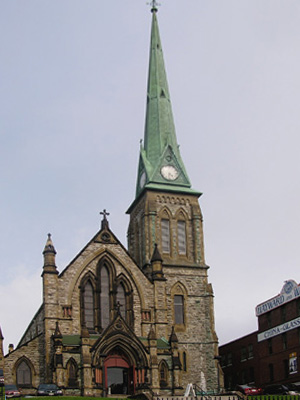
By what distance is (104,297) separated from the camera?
56.9 meters

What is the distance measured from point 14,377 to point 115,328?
803cm

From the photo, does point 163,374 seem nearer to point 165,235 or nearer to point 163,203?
point 165,235

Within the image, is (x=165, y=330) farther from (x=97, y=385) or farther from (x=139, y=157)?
(x=139, y=157)

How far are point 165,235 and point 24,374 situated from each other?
18043 millimetres

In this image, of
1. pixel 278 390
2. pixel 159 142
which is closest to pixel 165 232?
pixel 159 142

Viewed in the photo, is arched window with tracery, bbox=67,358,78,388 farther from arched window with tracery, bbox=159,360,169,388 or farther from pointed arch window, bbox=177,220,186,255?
pointed arch window, bbox=177,220,186,255

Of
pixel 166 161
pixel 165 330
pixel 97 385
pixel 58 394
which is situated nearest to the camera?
pixel 58 394

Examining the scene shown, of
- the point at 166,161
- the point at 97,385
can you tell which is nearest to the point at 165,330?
the point at 97,385

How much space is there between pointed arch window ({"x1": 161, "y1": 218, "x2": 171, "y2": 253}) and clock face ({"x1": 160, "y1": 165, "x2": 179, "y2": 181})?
169 inches

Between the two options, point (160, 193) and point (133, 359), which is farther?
point (160, 193)

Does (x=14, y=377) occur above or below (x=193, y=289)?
below

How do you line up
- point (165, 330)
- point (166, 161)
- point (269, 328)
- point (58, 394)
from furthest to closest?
point (166, 161) → point (269, 328) → point (165, 330) → point (58, 394)

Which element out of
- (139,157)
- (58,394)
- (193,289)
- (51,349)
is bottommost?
(58,394)

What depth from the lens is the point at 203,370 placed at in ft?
190
